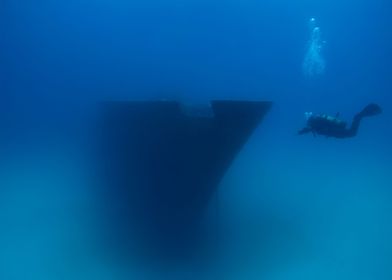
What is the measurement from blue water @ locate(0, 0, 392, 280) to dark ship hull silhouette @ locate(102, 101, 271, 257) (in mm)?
648

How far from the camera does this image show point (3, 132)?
7977 millimetres

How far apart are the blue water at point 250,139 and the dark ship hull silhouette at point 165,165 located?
65 cm

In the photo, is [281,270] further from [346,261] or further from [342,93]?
[342,93]

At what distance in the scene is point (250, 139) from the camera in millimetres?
9062

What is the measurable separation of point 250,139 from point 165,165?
8.45ft

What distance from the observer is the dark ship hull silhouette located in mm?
6906

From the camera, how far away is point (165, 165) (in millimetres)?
7367

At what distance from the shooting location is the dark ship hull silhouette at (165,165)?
22.7ft

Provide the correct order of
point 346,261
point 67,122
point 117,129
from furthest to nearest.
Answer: point 346,261
point 67,122
point 117,129

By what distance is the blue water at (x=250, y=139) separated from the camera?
795 centimetres

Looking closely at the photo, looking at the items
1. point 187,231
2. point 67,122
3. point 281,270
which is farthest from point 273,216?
point 67,122

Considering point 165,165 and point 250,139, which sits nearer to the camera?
point 165,165

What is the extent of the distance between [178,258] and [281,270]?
91.3 inches

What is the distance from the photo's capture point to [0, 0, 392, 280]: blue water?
7949 millimetres
